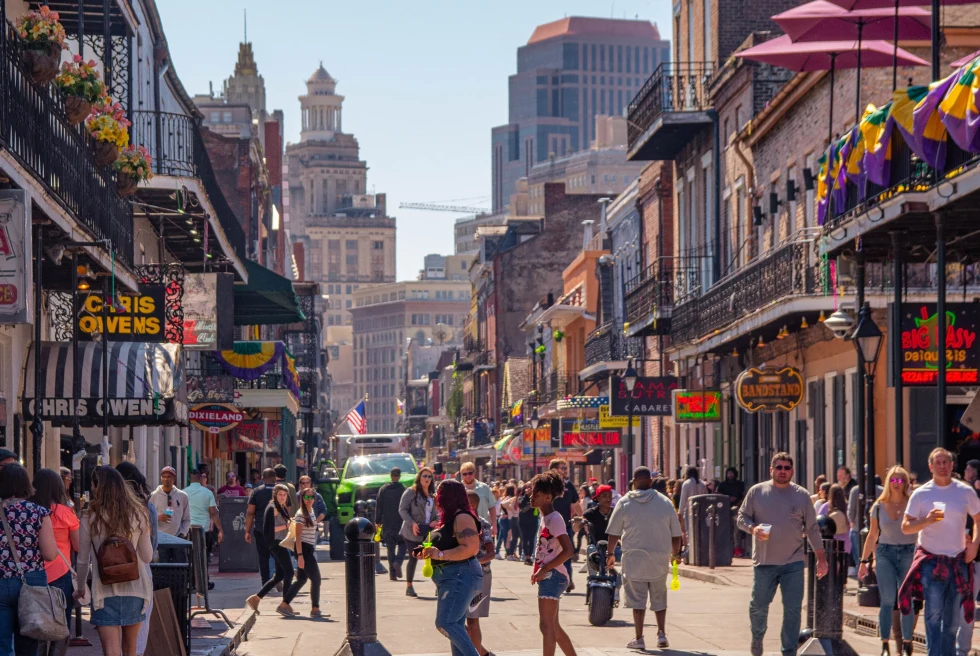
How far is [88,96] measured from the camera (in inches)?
683

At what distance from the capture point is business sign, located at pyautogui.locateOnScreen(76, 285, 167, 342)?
891 inches

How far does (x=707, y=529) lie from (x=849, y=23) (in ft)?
25.6

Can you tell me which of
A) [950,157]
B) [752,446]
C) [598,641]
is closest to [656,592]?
[598,641]

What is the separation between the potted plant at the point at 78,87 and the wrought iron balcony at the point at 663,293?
21.5m

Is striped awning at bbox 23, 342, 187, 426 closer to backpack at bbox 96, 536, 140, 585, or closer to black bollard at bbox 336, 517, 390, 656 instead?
black bollard at bbox 336, 517, 390, 656

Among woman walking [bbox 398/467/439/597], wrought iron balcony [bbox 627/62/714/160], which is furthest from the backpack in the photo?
wrought iron balcony [bbox 627/62/714/160]

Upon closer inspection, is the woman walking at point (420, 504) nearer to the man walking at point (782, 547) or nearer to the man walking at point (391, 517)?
the man walking at point (391, 517)

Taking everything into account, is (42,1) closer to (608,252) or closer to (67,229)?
(67,229)

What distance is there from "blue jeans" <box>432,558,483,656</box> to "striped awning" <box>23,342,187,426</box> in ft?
29.7

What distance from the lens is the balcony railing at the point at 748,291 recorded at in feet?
88.3

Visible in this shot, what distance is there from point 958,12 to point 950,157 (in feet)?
42.6

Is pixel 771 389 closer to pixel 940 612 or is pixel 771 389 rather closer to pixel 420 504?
pixel 420 504

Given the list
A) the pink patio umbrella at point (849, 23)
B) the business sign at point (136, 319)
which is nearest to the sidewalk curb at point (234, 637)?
the business sign at point (136, 319)

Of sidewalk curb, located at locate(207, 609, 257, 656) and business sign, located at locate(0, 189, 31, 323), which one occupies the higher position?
business sign, located at locate(0, 189, 31, 323)
